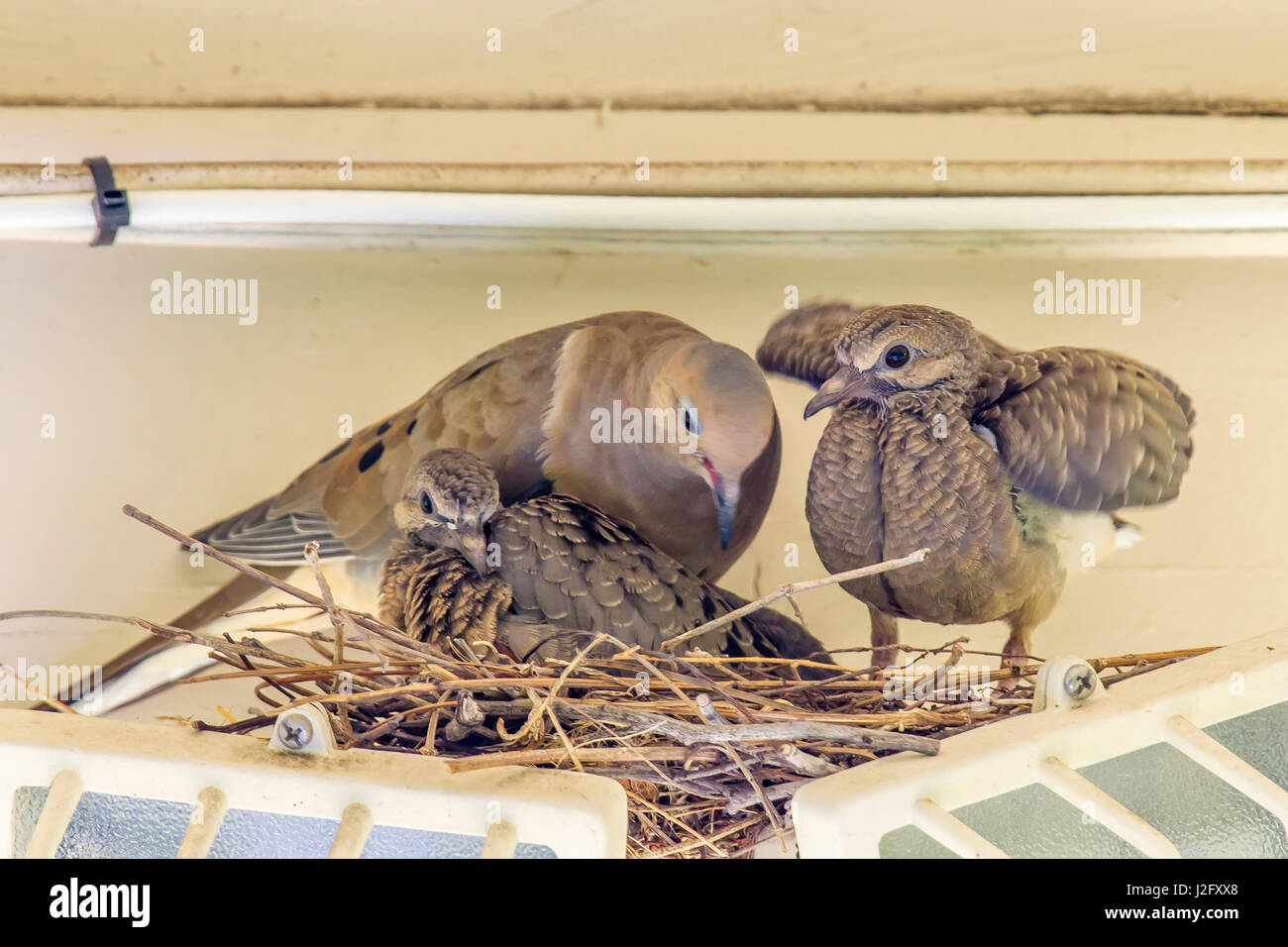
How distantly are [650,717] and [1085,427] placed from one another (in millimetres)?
776

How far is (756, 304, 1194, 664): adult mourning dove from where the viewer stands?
1852mm

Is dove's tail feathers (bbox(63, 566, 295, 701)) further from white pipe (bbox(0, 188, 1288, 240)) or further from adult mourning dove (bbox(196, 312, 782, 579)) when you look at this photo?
white pipe (bbox(0, 188, 1288, 240))

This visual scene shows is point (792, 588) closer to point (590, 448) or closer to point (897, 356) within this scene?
point (897, 356)

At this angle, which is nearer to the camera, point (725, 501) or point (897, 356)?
point (897, 356)

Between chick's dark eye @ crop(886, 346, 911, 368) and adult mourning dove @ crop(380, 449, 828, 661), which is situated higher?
chick's dark eye @ crop(886, 346, 911, 368)

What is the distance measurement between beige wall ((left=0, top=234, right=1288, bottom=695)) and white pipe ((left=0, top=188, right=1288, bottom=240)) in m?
0.14

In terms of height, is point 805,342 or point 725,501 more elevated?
point 805,342

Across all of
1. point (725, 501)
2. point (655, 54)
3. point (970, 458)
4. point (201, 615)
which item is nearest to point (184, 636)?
point (201, 615)

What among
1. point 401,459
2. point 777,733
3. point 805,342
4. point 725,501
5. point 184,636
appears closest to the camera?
point 777,733

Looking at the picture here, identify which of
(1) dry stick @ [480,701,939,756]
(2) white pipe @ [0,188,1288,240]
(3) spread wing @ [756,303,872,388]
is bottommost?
(1) dry stick @ [480,701,939,756]

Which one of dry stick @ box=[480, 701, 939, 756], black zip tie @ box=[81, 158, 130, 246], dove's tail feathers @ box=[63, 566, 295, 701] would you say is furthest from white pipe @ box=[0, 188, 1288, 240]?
dry stick @ box=[480, 701, 939, 756]

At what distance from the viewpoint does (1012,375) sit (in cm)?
193

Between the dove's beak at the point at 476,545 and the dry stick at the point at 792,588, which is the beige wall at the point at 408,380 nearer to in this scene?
the dove's beak at the point at 476,545

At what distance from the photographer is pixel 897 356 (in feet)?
6.24
